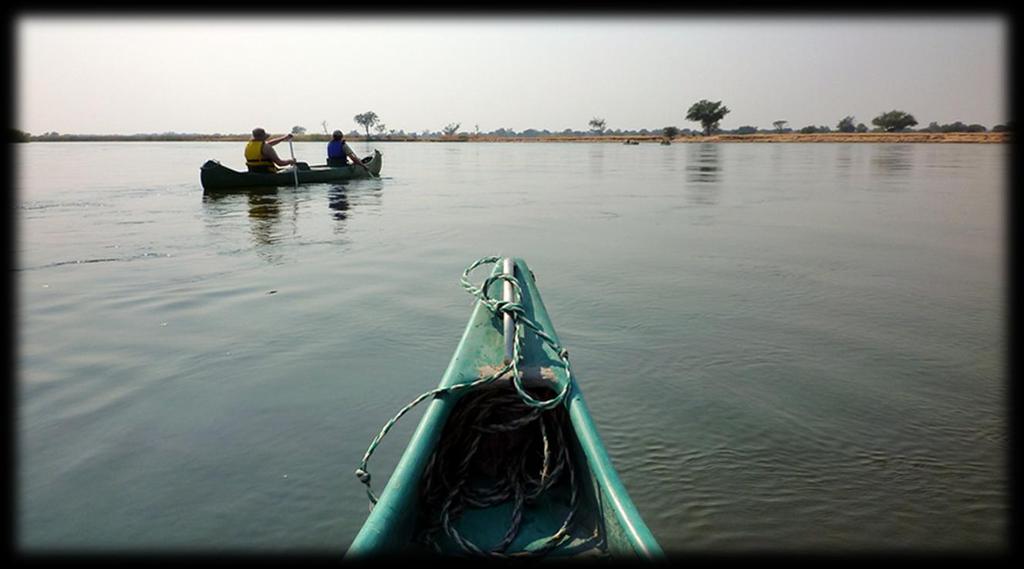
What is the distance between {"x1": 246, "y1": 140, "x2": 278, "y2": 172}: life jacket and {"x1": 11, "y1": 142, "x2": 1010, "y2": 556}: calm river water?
22.2 feet

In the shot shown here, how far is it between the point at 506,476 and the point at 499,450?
0.15 metres

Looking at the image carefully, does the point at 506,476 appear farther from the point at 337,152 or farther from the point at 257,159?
the point at 337,152

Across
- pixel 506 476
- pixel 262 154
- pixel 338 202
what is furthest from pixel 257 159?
pixel 506 476

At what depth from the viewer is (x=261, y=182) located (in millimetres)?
18719

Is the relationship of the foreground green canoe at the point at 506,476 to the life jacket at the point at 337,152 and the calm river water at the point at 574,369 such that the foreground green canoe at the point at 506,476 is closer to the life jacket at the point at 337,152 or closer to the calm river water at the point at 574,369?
the calm river water at the point at 574,369

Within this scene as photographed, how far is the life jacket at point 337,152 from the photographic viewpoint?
21812 mm

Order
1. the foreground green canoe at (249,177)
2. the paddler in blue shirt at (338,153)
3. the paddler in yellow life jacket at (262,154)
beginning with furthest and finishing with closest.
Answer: the paddler in blue shirt at (338,153), the paddler in yellow life jacket at (262,154), the foreground green canoe at (249,177)

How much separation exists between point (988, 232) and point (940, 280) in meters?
5.27

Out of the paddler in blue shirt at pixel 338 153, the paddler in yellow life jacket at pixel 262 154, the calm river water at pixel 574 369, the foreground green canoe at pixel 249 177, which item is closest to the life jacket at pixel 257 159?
the paddler in yellow life jacket at pixel 262 154

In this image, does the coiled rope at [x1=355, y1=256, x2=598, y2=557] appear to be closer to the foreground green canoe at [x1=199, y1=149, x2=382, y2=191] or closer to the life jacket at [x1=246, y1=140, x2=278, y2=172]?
the foreground green canoe at [x1=199, y1=149, x2=382, y2=191]

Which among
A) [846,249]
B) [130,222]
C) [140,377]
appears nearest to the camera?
[140,377]

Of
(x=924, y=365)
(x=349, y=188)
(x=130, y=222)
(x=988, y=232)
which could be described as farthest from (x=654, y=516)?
(x=349, y=188)

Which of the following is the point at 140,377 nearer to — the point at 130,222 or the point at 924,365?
the point at 924,365

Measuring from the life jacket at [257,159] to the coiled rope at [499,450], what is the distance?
17.1m
